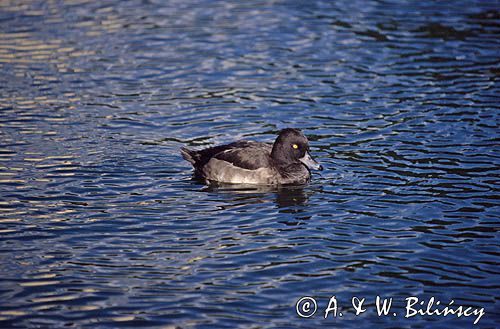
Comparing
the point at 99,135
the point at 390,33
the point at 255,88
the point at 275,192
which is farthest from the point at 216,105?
the point at 390,33

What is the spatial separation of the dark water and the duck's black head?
0.49 meters

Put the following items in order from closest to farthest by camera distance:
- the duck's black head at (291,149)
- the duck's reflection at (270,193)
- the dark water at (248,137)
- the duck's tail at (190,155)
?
the dark water at (248,137) < the duck's reflection at (270,193) < the duck's black head at (291,149) < the duck's tail at (190,155)

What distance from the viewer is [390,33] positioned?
23906mm

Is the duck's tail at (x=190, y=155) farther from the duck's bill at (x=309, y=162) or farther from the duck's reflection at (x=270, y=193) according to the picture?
the duck's bill at (x=309, y=162)

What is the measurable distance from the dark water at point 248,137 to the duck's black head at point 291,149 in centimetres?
49

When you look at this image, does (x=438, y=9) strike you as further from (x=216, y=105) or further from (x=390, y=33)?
(x=216, y=105)

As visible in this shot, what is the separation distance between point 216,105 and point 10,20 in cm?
883

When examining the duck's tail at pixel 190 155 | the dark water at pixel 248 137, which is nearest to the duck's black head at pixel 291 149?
the dark water at pixel 248 137

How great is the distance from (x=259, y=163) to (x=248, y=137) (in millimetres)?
2152

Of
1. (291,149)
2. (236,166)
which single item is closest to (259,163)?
(236,166)

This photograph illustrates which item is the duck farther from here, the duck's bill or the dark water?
the dark water

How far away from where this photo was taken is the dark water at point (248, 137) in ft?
36.1

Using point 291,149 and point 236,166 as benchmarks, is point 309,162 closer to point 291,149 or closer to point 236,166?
point 291,149

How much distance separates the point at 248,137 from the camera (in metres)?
17.7
